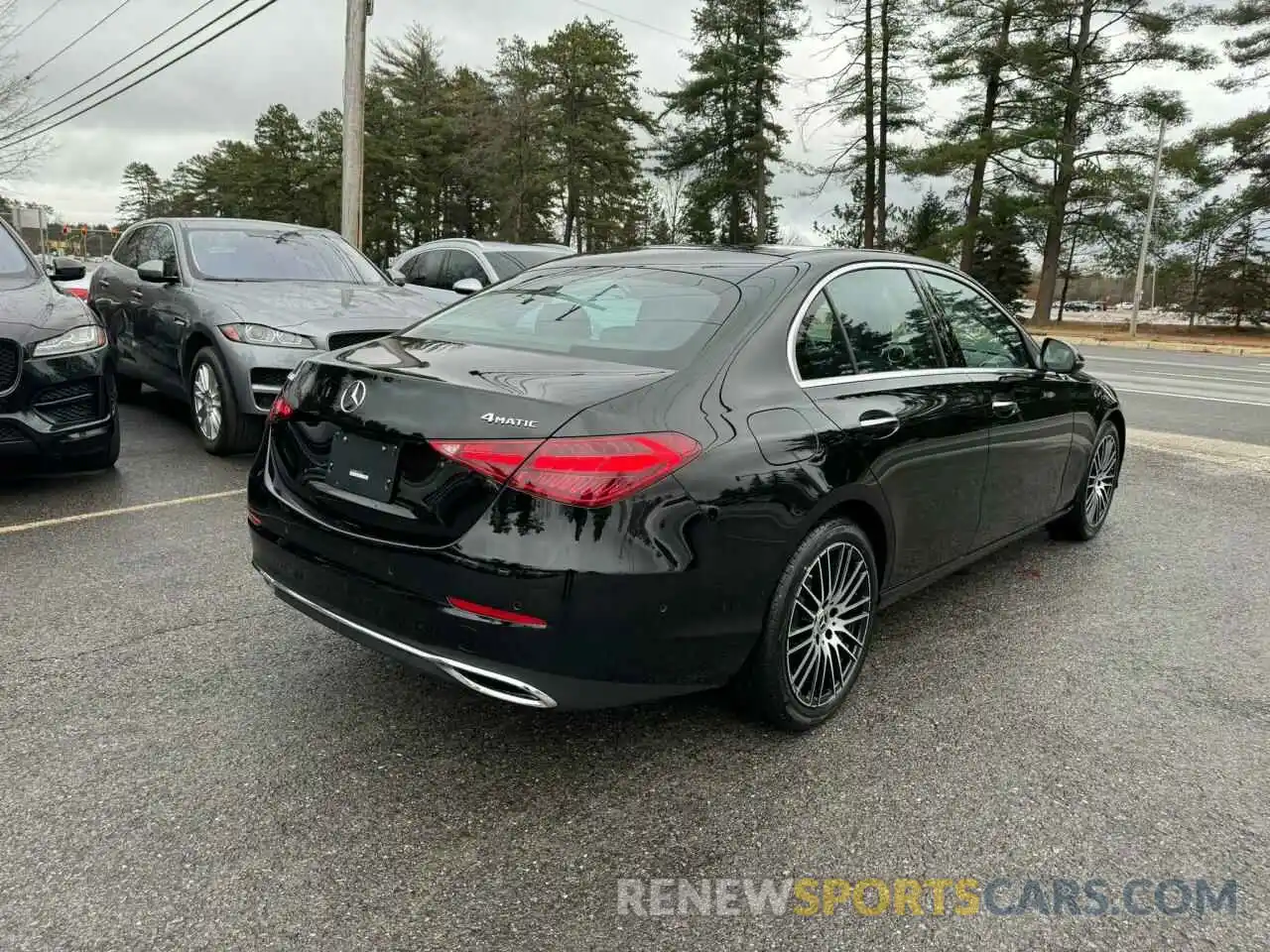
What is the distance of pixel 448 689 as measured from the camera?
3.11 m

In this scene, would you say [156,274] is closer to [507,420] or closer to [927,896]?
[507,420]

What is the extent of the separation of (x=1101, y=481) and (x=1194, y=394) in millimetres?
9514

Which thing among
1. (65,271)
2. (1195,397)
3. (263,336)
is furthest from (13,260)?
(1195,397)

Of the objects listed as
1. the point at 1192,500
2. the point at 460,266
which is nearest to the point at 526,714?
the point at 1192,500

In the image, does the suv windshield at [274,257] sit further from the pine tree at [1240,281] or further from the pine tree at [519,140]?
the pine tree at [1240,281]

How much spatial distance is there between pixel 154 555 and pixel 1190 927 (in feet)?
13.9

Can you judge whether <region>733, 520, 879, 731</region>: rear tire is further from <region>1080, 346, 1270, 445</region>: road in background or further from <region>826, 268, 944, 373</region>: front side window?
<region>1080, 346, 1270, 445</region>: road in background

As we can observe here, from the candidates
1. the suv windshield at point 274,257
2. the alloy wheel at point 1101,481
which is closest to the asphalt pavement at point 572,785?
the alloy wheel at point 1101,481

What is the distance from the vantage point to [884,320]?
3.40m

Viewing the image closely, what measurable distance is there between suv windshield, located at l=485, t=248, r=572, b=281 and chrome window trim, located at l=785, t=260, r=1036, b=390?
257 inches

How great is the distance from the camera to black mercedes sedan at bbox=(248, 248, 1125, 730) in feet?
7.52

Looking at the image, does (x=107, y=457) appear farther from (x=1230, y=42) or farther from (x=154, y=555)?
(x=1230, y=42)

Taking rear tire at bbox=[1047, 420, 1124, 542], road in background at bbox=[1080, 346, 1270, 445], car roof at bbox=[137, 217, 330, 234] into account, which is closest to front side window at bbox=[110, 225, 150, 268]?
car roof at bbox=[137, 217, 330, 234]

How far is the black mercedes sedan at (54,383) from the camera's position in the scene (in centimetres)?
477
